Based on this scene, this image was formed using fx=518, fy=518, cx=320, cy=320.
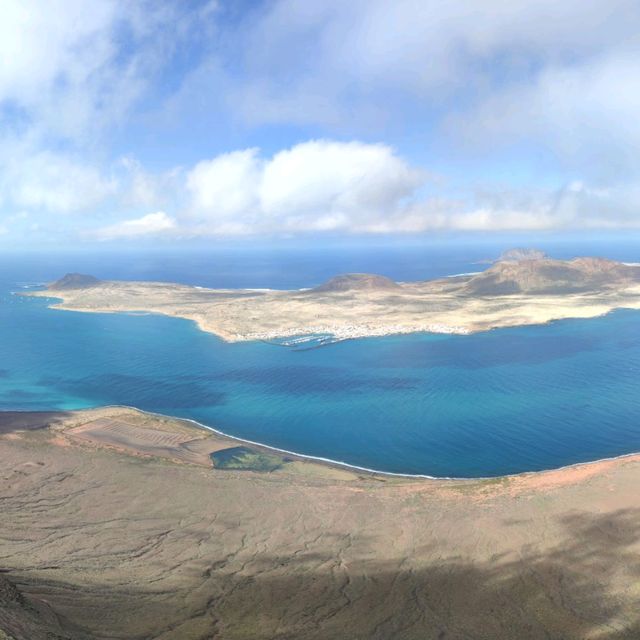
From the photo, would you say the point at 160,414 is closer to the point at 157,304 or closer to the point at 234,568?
the point at 234,568

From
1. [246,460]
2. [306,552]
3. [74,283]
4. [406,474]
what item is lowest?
[406,474]

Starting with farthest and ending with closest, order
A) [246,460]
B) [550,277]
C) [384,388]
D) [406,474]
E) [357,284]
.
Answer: [357,284]
[550,277]
[384,388]
[246,460]
[406,474]

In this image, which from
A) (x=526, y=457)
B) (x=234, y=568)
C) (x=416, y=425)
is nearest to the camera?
(x=234, y=568)

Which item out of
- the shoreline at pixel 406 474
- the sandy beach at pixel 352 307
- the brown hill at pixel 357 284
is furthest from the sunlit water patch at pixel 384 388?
the brown hill at pixel 357 284

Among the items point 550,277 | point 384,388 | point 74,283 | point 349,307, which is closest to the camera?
point 384,388

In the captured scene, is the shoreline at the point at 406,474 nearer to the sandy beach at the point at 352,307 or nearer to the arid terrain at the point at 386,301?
the sandy beach at the point at 352,307

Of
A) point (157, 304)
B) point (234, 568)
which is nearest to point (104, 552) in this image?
point (234, 568)

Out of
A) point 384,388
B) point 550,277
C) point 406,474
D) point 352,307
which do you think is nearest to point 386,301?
point 352,307

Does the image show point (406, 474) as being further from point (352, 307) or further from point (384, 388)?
point (352, 307)
